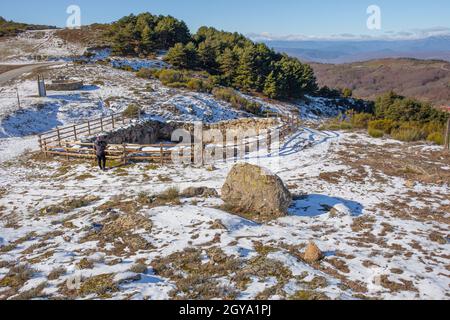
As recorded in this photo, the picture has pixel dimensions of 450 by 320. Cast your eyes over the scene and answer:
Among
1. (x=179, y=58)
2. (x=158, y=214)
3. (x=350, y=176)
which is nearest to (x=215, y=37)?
(x=179, y=58)


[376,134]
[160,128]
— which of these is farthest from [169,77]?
[376,134]

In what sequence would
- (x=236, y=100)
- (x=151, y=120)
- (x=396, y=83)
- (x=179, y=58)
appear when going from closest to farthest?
1. (x=151, y=120)
2. (x=236, y=100)
3. (x=179, y=58)
4. (x=396, y=83)

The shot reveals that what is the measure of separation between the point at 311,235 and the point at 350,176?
22.2 feet

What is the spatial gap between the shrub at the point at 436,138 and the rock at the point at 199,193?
55.3ft

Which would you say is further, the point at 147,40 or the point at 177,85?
the point at 147,40

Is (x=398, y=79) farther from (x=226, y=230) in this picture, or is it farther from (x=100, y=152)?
(x=226, y=230)

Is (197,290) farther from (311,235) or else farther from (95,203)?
(95,203)

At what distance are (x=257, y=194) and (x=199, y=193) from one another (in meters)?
2.98

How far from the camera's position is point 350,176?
16375 millimetres

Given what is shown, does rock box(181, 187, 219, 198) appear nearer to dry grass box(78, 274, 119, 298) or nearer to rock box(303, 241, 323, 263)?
rock box(303, 241, 323, 263)

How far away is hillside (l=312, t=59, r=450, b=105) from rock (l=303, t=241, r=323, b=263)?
449 ft

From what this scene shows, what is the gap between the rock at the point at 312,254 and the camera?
9.09 meters

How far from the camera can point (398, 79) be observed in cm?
17375

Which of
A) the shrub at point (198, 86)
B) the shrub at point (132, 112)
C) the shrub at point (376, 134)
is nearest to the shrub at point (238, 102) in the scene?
the shrub at point (198, 86)
